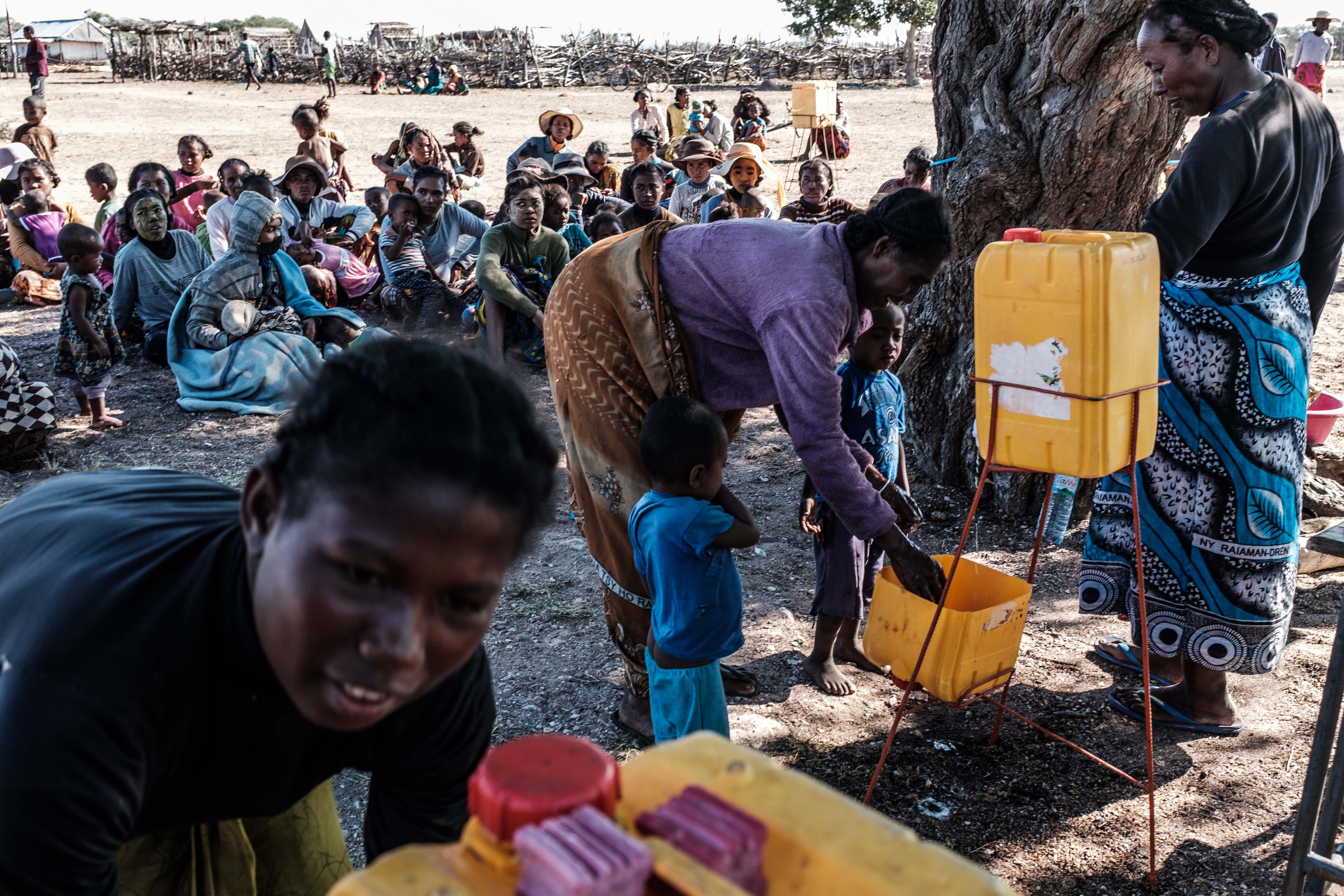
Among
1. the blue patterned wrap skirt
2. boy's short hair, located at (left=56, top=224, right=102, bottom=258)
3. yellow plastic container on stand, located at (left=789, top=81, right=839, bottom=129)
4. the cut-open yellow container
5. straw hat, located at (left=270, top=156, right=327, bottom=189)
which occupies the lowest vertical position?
the cut-open yellow container

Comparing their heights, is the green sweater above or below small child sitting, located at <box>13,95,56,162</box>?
below

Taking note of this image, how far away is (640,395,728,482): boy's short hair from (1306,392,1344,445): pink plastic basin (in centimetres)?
368

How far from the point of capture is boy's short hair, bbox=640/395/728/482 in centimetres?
249

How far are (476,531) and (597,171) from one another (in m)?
10.4

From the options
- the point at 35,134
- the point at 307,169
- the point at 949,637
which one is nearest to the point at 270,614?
the point at 949,637

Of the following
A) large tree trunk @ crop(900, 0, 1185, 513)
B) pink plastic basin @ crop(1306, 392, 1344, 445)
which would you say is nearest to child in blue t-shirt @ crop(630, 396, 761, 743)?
large tree trunk @ crop(900, 0, 1185, 513)

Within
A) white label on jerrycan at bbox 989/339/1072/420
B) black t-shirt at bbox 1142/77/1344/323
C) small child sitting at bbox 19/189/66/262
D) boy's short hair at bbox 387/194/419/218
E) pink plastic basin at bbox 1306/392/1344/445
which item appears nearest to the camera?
white label on jerrycan at bbox 989/339/1072/420

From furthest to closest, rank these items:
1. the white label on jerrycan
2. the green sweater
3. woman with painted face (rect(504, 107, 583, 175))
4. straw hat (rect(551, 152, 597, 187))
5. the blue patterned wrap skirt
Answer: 1. woman with painted face (rect(504, 107, 583, 175))
2. straw hat (rect(551, 152, 597, 187))
3. the green sweater
4. the blue patterned wrap skirt
5. the white label on jerrycan

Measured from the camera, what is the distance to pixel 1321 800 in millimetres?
2229

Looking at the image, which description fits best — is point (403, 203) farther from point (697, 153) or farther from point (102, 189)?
point (102, 189)

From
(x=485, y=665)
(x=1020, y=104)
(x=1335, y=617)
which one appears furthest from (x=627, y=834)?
(x=1020, y=104)

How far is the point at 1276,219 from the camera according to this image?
2.70 meters

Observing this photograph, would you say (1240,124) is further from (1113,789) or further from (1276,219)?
(1113,789)

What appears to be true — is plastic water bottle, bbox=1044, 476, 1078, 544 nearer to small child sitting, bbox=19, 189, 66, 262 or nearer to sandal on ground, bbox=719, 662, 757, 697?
sandal on ground, bbox=719, 662, 757, 697
